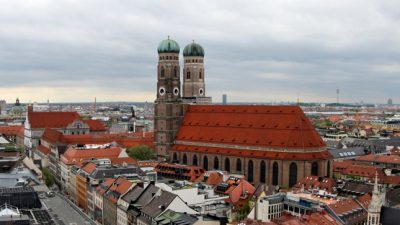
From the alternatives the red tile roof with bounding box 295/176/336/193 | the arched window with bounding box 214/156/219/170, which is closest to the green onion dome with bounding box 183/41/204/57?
the arched window with bounding box 214/156/219/170

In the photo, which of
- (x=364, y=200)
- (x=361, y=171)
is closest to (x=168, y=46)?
(x=361, y=171)

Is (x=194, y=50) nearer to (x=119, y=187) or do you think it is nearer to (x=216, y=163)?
(x=216, y=163)

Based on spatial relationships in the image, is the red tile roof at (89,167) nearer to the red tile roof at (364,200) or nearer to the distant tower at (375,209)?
the red tile roof at (364,200)

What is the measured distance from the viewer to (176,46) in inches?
5955

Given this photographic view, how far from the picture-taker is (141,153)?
153m

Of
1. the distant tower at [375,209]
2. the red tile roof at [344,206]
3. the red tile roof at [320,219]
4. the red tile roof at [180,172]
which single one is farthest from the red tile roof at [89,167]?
the distant tower at [375,209]

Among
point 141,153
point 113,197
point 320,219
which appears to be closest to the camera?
point 320,219

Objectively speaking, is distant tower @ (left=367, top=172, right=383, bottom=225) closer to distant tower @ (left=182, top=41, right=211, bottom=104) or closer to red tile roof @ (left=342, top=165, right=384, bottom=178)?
red tile roof @ (left=342, top=165, right=384, bottom=178)

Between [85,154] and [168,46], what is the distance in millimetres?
38332

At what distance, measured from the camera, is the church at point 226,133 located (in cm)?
12206

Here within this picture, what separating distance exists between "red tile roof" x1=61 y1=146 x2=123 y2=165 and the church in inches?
642

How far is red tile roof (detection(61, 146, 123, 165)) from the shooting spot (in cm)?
13400

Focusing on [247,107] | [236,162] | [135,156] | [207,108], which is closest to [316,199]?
[236,162]

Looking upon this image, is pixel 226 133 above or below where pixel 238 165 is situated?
above
